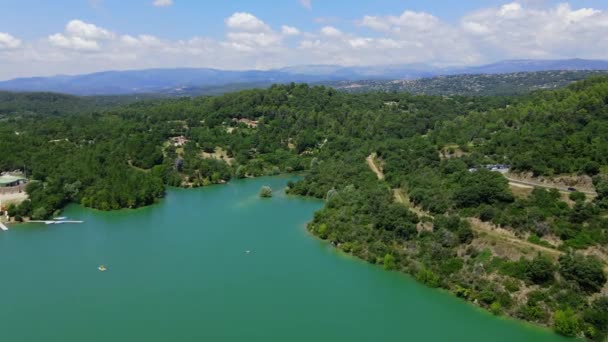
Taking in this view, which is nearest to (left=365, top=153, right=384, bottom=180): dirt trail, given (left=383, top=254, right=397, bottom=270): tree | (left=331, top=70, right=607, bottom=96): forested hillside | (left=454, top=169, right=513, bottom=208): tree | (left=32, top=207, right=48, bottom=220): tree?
(left=454, top=169, right=513, bottom=208): tree

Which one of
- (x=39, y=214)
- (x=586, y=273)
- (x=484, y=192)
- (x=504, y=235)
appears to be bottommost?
(x=39, y=214)

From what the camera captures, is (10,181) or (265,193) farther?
(265,193)

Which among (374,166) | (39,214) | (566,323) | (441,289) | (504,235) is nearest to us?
(566,323)

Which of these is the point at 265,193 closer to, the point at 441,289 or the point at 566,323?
the point at 441,289

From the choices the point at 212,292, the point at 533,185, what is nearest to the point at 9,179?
the point at 212,292

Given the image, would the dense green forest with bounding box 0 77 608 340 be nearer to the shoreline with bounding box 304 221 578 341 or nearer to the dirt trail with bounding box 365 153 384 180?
the shoreline with bounding box 304 221 578 341

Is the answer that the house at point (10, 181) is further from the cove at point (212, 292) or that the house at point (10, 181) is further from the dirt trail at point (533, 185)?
the dirt trail at point (533, 185)
